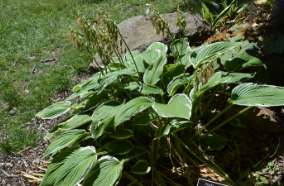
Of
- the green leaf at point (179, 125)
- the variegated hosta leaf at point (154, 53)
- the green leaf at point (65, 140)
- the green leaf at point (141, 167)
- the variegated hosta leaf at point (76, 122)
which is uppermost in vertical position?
the variegated hosta leaf at point (154, 53)

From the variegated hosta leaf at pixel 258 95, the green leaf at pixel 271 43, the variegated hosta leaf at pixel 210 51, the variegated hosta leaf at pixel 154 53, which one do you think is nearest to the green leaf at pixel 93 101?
the variegated hosta leaf at pixel 154 53

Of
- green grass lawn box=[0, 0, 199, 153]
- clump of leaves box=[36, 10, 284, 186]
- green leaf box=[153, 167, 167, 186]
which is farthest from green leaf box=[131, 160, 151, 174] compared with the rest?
green grass lawn box=[0, 0, 199, 153]

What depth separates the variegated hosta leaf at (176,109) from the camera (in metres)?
2.00

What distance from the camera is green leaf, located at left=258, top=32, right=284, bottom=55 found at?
2678 millimetres

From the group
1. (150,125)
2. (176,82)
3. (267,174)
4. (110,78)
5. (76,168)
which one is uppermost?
(110,78)

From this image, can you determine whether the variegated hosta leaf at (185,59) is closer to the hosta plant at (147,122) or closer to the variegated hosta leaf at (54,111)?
the hosta plant at (147,122)

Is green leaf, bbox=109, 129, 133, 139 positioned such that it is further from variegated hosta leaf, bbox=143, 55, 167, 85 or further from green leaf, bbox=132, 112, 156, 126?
variegated hosta leaf, bbox=143, 55, 167, 85

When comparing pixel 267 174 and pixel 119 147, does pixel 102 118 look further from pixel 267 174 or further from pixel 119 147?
pixel 267 174

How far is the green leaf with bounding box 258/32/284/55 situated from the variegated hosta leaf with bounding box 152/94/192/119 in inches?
47.0

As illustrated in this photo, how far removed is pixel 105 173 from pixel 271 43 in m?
2.15

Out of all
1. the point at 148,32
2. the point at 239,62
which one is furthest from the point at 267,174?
the point at 148,32

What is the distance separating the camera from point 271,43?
275 centimetres

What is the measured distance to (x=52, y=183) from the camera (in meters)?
2.25

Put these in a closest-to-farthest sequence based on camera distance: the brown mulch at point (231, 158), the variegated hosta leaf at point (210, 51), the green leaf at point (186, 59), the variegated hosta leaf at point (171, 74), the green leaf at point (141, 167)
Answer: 1. the green leaf at point (141, 167)
2. the brown mulch at point (231, 158)
3. the variegated hosta leaf at point (210, 51)
4. the variegated hosta leaf at point (171, 74)
5. the green leaf at point (186, 59)
